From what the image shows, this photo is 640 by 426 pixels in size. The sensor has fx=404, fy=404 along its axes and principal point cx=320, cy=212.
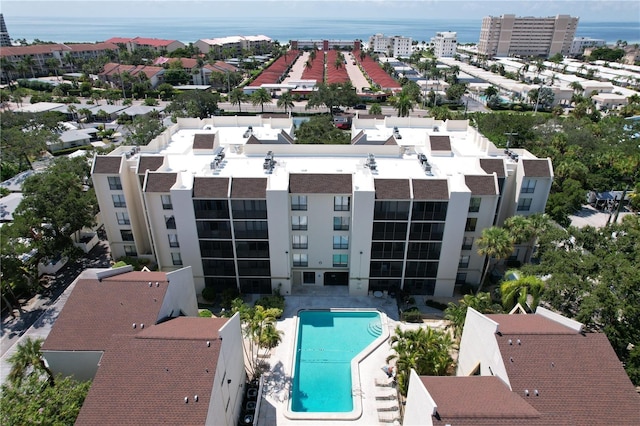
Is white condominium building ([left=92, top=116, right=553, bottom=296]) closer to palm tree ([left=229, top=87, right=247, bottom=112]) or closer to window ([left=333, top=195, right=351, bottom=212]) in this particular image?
window ([left=333, top=195, right=351, bottom=212])

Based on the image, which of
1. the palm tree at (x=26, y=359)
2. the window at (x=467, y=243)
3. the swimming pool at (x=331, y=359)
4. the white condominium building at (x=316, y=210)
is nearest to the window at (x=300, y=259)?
the white condominium building at (x=316, y=210)

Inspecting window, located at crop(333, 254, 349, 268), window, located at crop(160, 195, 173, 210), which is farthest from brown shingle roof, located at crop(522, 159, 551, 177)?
window, located at crop(160, 195, 173, 210)

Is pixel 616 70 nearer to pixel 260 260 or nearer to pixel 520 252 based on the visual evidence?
pixel 520 252

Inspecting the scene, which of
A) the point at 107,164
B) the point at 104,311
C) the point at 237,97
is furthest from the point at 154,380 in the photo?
the point at 237,97

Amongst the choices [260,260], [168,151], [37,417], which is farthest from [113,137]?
[37,417]

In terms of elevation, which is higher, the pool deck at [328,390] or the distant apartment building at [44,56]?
the distant apartment building at [44,56]

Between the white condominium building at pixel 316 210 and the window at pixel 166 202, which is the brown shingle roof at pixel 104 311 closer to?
the white condominium building at pixel 316 210

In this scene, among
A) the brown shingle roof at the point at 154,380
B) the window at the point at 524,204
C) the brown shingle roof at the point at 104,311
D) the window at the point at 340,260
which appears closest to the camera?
the brown shingle roof at the point at 154,380

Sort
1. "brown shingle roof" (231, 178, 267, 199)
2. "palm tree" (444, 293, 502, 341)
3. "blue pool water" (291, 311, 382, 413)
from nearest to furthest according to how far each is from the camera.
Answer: "blue pool water" (291, 311, 382, 413) < "palm tree" (444, 293, 502, 341) < "brown shingle roof" (231, 178, 267, 199)
